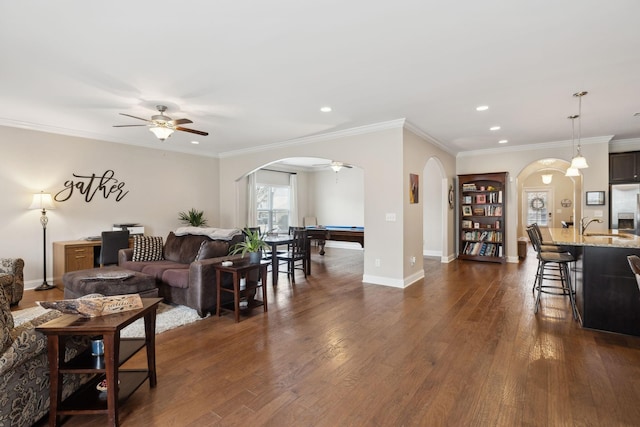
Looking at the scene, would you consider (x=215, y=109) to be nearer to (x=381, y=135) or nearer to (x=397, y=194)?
(x=381, y=135)

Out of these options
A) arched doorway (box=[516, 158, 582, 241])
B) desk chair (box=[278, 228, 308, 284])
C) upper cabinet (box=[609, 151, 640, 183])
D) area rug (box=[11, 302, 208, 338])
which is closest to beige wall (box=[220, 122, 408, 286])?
desk chair (box=[278, 228, 308, 284])

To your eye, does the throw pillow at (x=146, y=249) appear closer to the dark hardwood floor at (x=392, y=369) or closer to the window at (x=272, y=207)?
the dark hardwood floor at (x=392, y=369)

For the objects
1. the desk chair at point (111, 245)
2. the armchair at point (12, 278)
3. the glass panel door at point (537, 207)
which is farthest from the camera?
the glass panel door at point (537, 207)

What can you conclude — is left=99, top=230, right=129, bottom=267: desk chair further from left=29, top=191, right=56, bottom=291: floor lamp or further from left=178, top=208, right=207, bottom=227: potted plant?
left=178, top=208, right=207, bottom=227: potted plant

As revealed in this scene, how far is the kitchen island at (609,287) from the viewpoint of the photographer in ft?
10.4

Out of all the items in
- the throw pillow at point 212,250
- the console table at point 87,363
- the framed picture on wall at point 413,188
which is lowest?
the console table at point 87,363

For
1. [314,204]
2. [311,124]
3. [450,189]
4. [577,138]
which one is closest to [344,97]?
[311,124]

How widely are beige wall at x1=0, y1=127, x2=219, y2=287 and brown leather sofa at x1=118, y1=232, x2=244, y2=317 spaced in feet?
5.14

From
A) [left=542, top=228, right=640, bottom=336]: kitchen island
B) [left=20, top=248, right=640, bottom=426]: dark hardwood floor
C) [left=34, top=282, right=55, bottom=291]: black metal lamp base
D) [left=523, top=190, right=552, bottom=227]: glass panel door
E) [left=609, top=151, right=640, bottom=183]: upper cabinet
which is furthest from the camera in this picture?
[left=523, top=190, right=552, bottom=227]: glass panel door

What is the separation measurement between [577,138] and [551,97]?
3156 millimetres

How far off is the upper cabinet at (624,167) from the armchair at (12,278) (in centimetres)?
1020

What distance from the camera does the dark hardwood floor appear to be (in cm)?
200

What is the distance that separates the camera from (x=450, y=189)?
25.0 ft

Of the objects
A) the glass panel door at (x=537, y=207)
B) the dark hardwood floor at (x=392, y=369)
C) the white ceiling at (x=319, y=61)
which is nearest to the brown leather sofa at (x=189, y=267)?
the dark hardwood floor at (x=392, y=369)
